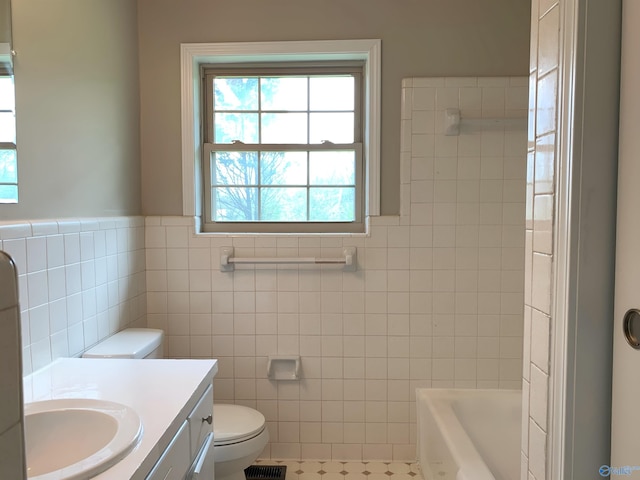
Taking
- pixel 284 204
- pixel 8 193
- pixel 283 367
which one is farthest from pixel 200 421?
pixel 284 204

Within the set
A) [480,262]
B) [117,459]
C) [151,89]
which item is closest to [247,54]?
[151,89]

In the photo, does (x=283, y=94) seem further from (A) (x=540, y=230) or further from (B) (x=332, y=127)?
(A) (x=540, y=230)

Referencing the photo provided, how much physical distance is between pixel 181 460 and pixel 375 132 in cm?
175

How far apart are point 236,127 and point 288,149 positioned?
326mm

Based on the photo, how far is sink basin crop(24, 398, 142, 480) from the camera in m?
1.10

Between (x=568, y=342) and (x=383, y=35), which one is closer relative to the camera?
(x=568, y=342)

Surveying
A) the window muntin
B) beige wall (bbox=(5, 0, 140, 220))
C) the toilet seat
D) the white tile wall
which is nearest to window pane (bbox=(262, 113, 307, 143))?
the window muntin

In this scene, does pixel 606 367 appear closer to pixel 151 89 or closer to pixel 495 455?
pixel 495 455

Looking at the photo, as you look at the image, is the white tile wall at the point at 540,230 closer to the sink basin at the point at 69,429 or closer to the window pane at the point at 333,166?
the sink basin at the point at 69,429

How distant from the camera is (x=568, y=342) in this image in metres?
0.85

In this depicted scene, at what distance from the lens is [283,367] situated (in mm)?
2457

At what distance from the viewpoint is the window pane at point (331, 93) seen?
8.38 feet

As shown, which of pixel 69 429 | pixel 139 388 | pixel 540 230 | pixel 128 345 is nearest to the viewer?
pixel 540 230

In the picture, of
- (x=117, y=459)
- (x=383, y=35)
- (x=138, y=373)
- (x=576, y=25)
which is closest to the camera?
(x=576, y=25)
